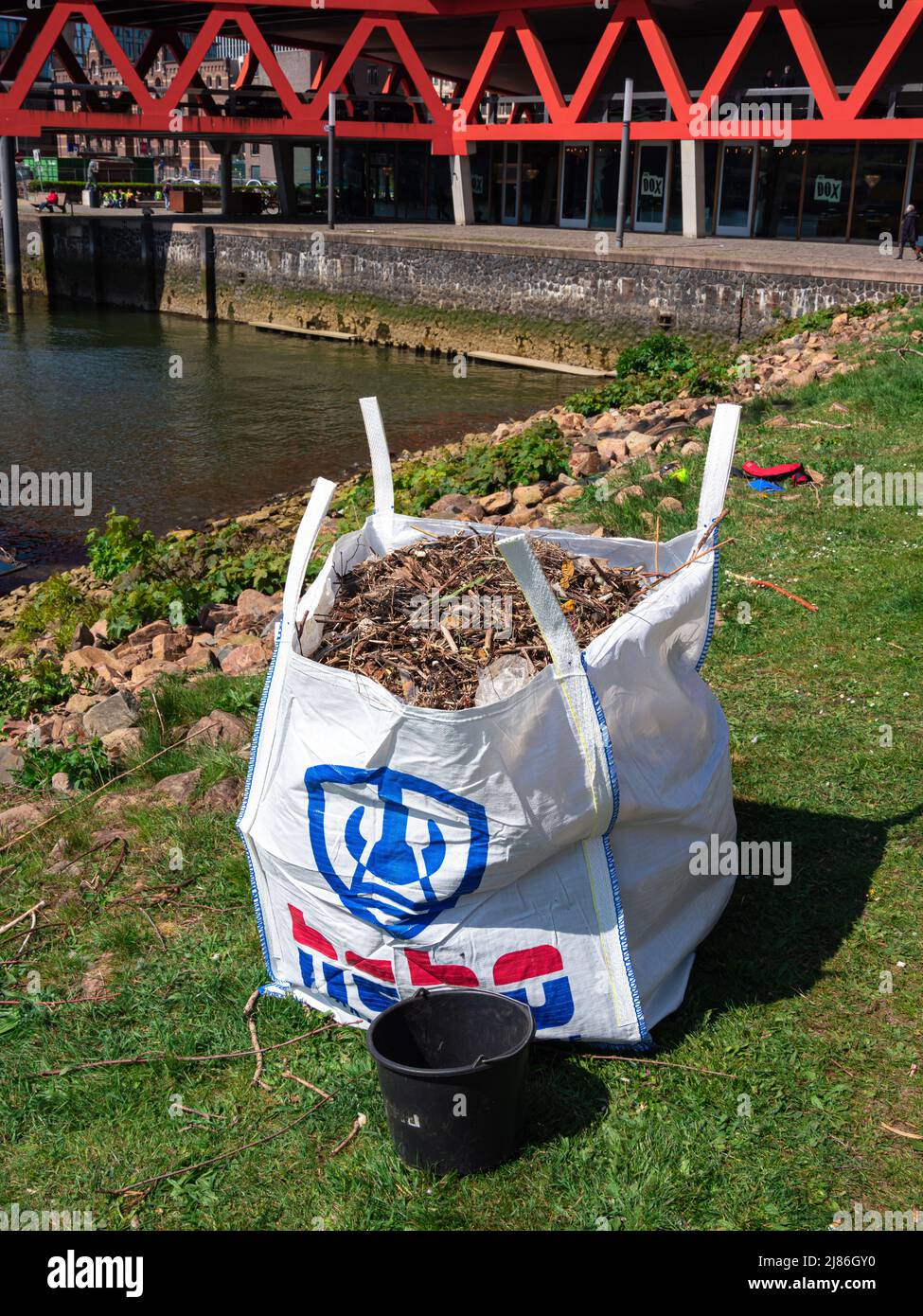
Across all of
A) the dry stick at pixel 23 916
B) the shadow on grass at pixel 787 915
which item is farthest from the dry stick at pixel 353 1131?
the dry stick at pixel 23 916

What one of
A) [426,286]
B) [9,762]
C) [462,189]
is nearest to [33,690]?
[9,762]

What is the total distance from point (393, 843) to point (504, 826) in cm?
31

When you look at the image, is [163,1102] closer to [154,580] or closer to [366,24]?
[154,580]

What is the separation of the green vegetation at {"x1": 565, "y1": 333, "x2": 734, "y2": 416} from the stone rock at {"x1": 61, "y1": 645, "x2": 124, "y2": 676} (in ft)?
23.7

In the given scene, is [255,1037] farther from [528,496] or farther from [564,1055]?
[528,496]

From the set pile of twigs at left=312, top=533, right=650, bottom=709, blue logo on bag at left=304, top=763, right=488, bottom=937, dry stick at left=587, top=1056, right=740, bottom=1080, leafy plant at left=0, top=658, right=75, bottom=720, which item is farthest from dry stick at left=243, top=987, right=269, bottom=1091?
leafy plant at left=0, top=658, right=75, bottom=720

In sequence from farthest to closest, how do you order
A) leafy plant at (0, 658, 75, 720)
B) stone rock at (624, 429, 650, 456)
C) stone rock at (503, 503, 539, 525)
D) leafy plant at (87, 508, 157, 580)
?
stone rock at (624, 429, 650, 456)
leafy plant at (87, 508, 157, 580)
stone rock at (503, 503, 539, 525)
leafy plant at (0, 658, 75, 720)

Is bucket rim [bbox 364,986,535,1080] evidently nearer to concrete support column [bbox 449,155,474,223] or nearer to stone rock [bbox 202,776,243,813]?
stone rock [bbox 202,776,243,813]

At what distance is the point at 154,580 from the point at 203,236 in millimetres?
22424

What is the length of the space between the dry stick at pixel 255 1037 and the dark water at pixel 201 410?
8.09 metres

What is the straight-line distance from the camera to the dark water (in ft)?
45.4

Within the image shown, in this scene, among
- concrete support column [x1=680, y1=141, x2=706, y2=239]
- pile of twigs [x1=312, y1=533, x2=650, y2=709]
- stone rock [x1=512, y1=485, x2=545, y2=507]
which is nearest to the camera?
pile of twigs [x1=312, y1=533, x2=650, y2=709]

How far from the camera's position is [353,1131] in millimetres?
3225

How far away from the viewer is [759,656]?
588 cm
